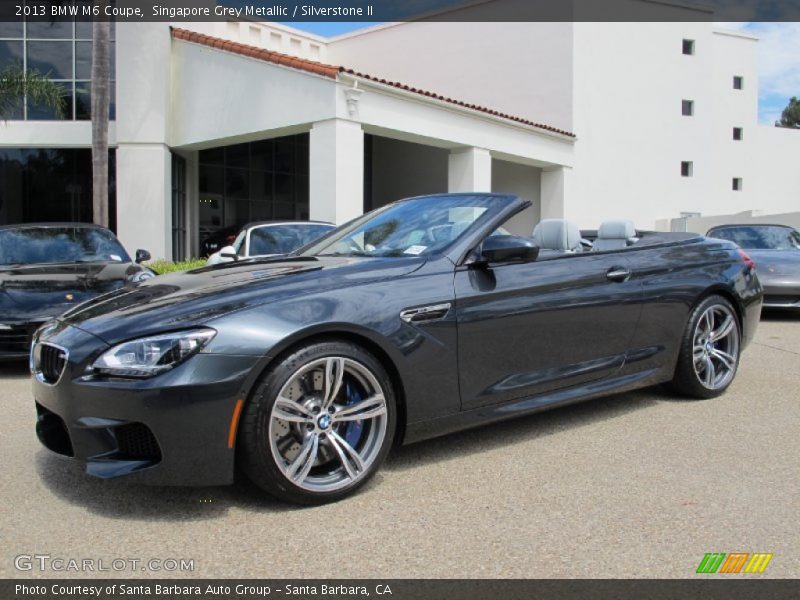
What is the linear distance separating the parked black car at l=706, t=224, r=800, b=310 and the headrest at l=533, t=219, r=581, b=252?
5.94 metres

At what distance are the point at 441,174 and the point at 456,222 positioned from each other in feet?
62.9

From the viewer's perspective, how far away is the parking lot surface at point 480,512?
2521 millimetres

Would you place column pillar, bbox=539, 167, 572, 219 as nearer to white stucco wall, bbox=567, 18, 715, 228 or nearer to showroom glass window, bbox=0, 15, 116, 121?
white stucco wall, bbox=567, 18, 715, 228

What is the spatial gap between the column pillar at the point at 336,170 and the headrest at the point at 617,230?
8248 millimetres

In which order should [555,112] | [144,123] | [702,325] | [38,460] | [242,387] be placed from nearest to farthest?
[242,387] → [38,460] → [702,325] → [144,123] → [555,112]

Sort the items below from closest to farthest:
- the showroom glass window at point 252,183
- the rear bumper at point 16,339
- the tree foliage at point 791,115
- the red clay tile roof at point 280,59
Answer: the rear bumper at point 16,339
the red clay tile roof at point 280,59
the showroom glass window at point 252,183
the tree foliage at point 791,115

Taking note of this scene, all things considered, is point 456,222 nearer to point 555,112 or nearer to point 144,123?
point 144,123

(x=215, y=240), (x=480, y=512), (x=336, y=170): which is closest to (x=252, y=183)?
(x=215, y=240)

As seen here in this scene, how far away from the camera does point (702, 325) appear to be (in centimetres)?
475

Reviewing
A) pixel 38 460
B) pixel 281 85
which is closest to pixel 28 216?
pixel 281 85

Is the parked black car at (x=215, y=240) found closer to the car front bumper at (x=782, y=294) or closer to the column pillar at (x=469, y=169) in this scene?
the column pillar at (x=469, y=169)

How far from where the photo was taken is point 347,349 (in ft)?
10.0

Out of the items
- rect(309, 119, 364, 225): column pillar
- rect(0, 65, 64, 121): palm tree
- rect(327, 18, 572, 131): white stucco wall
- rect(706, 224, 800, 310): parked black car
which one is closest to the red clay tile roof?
rect(309, 119, 364, 225): column pillar

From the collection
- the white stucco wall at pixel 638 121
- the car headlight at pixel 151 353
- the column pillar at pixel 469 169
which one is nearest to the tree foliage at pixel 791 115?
the white stucco wall at pixel 638 121
